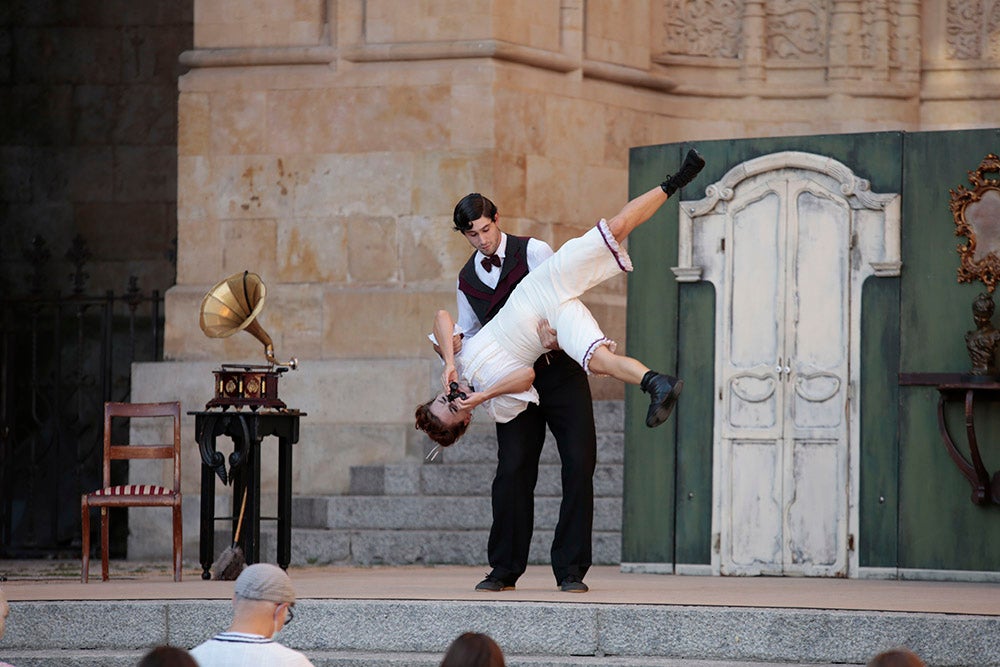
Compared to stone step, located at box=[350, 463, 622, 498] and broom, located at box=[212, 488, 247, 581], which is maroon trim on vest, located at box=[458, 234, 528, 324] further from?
stone step, located at box=[350, 463, 622, 498]

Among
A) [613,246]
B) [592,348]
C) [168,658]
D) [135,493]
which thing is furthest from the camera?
[135,493]

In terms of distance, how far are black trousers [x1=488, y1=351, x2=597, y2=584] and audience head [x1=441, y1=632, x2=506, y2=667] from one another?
3.73 metres

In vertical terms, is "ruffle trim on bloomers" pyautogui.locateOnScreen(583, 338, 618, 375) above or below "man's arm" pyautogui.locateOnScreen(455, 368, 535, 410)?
above

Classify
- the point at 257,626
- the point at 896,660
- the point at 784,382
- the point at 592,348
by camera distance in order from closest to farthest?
1. the point at 896,660
2. the point at 257,626
3. the point at 592,348
4. the point at 784,382

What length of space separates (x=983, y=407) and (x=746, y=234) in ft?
5.16

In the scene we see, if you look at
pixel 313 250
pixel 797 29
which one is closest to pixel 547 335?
pixel 313 250

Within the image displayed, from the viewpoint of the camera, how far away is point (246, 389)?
997 cm

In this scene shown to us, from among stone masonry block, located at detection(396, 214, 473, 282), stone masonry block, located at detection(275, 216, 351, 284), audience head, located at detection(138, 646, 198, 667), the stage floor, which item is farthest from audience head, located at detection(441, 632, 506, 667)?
stone masonry block, located at detection(275, 216, 351, 284)

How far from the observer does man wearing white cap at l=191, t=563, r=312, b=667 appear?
5.06 metres

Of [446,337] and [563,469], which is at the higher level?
[446,337]

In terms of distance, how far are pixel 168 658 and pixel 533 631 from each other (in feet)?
11.4

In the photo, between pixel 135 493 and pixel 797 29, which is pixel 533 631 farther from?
pixel 797 29

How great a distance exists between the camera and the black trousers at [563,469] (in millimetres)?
8219

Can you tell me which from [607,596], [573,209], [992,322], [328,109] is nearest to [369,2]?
[328,109]
